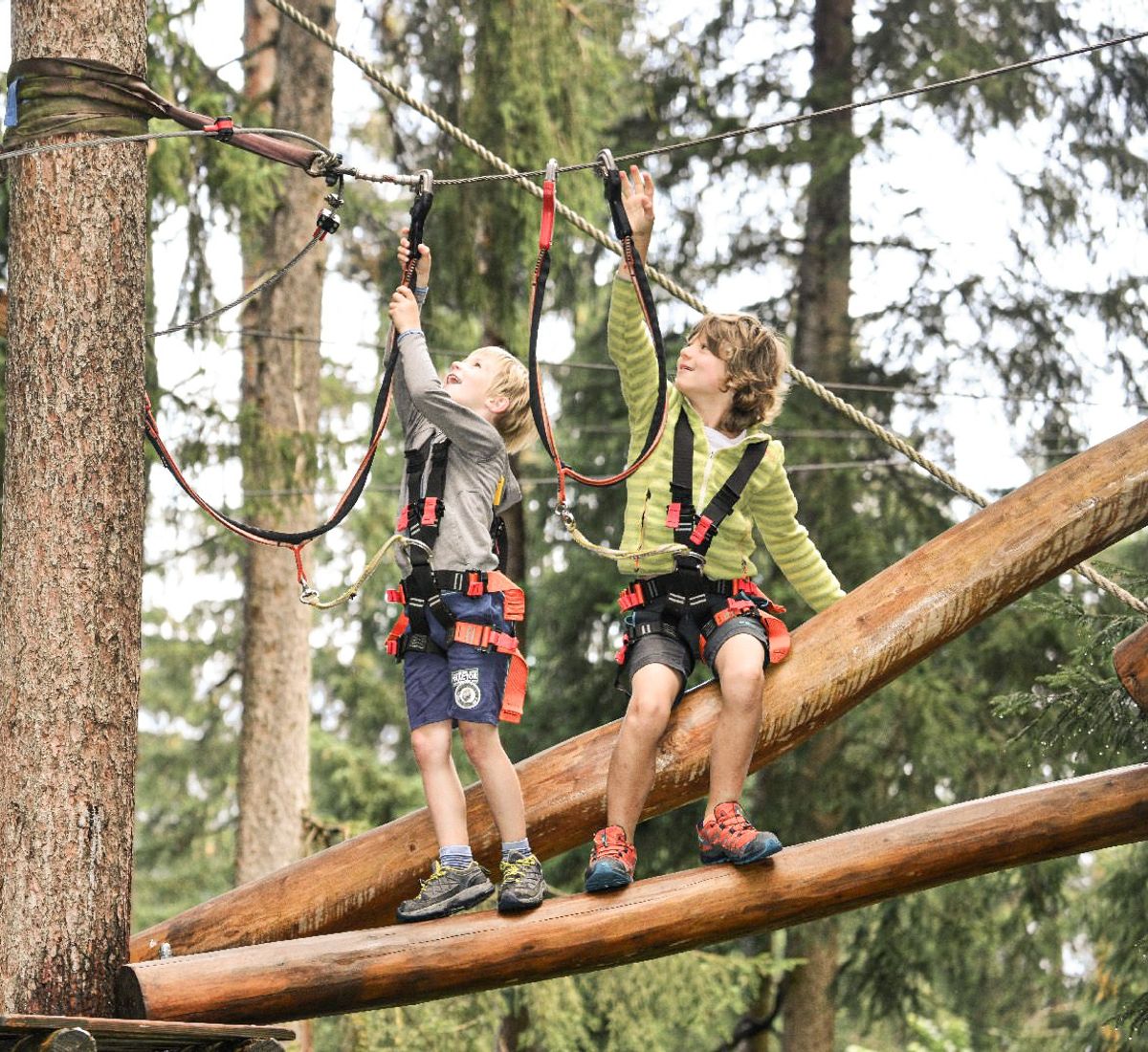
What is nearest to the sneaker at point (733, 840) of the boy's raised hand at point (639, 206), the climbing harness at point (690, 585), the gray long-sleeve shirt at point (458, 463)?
the climbing harness at point (690, 585)

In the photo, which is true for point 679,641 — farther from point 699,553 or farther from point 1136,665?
point 1136,665

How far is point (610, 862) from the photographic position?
→ 4.12m

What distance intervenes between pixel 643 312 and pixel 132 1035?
2286 mm

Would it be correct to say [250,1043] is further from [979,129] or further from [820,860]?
[979,129]

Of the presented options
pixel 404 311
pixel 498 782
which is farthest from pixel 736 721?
pixel 404 311

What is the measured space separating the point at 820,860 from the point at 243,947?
155 centimetres

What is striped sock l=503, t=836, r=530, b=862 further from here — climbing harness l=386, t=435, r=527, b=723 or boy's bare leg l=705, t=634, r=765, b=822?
boy's bare leg l=705, t=634, r=765, b=822

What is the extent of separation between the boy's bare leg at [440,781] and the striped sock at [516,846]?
12 centimetres

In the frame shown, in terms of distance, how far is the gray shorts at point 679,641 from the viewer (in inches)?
170

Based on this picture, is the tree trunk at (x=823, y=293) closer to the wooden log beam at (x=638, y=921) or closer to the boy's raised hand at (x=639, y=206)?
the wooden log beam at (x=638, y=921)

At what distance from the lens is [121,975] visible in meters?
3.90

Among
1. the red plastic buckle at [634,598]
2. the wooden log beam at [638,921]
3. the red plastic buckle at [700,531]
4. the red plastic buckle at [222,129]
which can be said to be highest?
the red plastic buckle at [222,129]

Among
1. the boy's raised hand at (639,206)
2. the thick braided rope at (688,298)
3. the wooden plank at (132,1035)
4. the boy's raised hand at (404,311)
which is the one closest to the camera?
the wooden plank at (132,1035)

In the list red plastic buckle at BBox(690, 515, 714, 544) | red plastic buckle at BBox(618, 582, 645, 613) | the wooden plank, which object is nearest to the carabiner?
red plastic buckle at BBox(690, 515, 714, 544)
